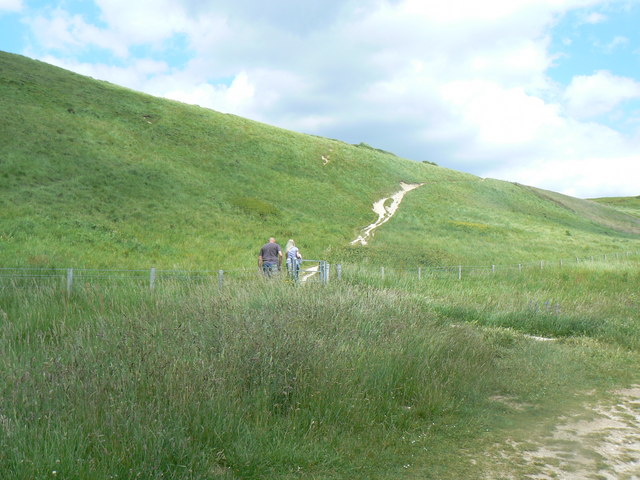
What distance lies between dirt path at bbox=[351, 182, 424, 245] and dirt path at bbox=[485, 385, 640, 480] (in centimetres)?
2778

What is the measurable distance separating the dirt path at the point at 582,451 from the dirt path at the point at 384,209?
2778cm

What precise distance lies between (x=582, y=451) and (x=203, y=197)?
34634 millimetres

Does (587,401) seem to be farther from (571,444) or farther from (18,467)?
(18,467)

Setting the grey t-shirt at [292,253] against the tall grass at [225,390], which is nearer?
the tall grass at [225,390]

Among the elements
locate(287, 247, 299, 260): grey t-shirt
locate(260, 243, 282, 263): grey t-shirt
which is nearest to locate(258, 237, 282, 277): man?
locate(260, 243, 282, 263): grey t-shirt

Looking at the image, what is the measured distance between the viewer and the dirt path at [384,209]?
36.9m

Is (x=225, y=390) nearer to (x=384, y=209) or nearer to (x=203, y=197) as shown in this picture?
(x=203, y=197)

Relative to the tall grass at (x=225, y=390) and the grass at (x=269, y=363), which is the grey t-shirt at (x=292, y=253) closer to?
the grass at (x=269, y=363)

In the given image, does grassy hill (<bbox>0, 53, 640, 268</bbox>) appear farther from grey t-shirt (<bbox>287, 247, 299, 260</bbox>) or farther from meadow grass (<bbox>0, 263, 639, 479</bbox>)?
meadow grass (<bbox>0, 263, 639, 479</bbox>)

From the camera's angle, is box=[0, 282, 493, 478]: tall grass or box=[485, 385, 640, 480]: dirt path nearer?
box=[0, 282, 493, 478]: tall grass

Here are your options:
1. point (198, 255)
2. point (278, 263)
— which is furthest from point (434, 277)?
point (198, 255)

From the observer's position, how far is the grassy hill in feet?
80.5

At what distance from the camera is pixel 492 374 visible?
709cm

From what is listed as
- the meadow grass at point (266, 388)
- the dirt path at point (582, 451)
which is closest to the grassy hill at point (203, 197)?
the meadow grass at point (266, 388)
